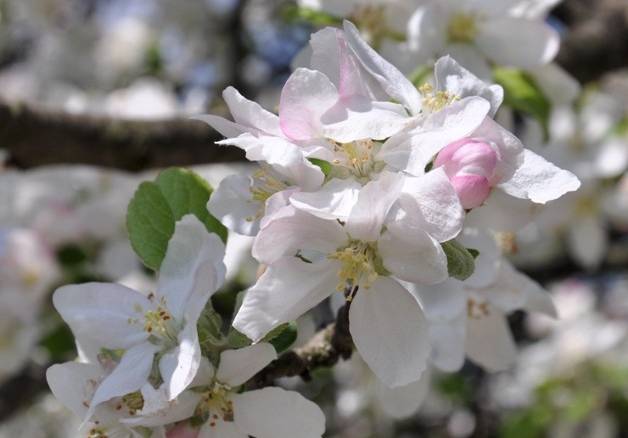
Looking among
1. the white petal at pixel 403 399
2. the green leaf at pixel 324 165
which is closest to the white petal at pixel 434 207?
the green leaf at pixel 324 165

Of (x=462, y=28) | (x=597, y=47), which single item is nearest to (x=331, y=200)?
(x=462, y=28)

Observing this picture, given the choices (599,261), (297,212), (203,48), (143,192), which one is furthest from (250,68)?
(297,212)

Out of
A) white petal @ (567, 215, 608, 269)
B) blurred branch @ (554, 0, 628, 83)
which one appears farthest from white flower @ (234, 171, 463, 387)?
white petal @ (567, 215, 608, 269)

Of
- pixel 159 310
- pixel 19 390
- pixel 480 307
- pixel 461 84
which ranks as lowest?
pixel 19 390

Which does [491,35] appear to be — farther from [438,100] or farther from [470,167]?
[470,167]

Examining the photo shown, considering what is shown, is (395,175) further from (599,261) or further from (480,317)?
(599,261)

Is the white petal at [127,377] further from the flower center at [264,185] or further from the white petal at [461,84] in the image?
the white petal at [461,84]
